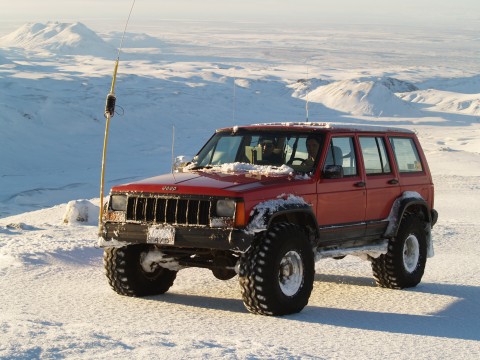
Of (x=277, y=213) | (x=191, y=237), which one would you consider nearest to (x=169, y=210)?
(x=191, y=237)

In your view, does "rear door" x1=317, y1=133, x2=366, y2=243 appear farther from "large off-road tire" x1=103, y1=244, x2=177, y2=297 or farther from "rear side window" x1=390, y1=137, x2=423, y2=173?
"large off-road tire" x1=103, y1=244, x2=177, y2=297

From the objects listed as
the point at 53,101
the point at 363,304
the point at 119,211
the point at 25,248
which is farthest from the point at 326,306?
the point at 53,101

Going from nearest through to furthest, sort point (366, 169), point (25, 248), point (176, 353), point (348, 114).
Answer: point (176, 353)
point (366, 169)
point (25, 248)
point (348, 114)

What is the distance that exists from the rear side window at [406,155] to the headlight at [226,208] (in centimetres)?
289

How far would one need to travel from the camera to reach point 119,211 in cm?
838

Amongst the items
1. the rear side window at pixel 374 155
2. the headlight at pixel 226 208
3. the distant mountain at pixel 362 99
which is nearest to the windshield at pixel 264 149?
the rear side window at pixel 374 155

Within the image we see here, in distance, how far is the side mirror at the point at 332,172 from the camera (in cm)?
862

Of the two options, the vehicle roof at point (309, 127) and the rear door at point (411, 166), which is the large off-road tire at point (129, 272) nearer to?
the vehicle roof at point (309, 127)

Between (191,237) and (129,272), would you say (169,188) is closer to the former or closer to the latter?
(191,237)

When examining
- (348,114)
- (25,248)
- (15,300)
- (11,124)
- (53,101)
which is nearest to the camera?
(15,300)

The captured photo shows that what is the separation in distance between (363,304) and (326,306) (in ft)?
1.32

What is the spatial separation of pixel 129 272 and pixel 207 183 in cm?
123

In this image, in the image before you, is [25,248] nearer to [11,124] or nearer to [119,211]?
[119,211]

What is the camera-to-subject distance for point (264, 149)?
9047mm
